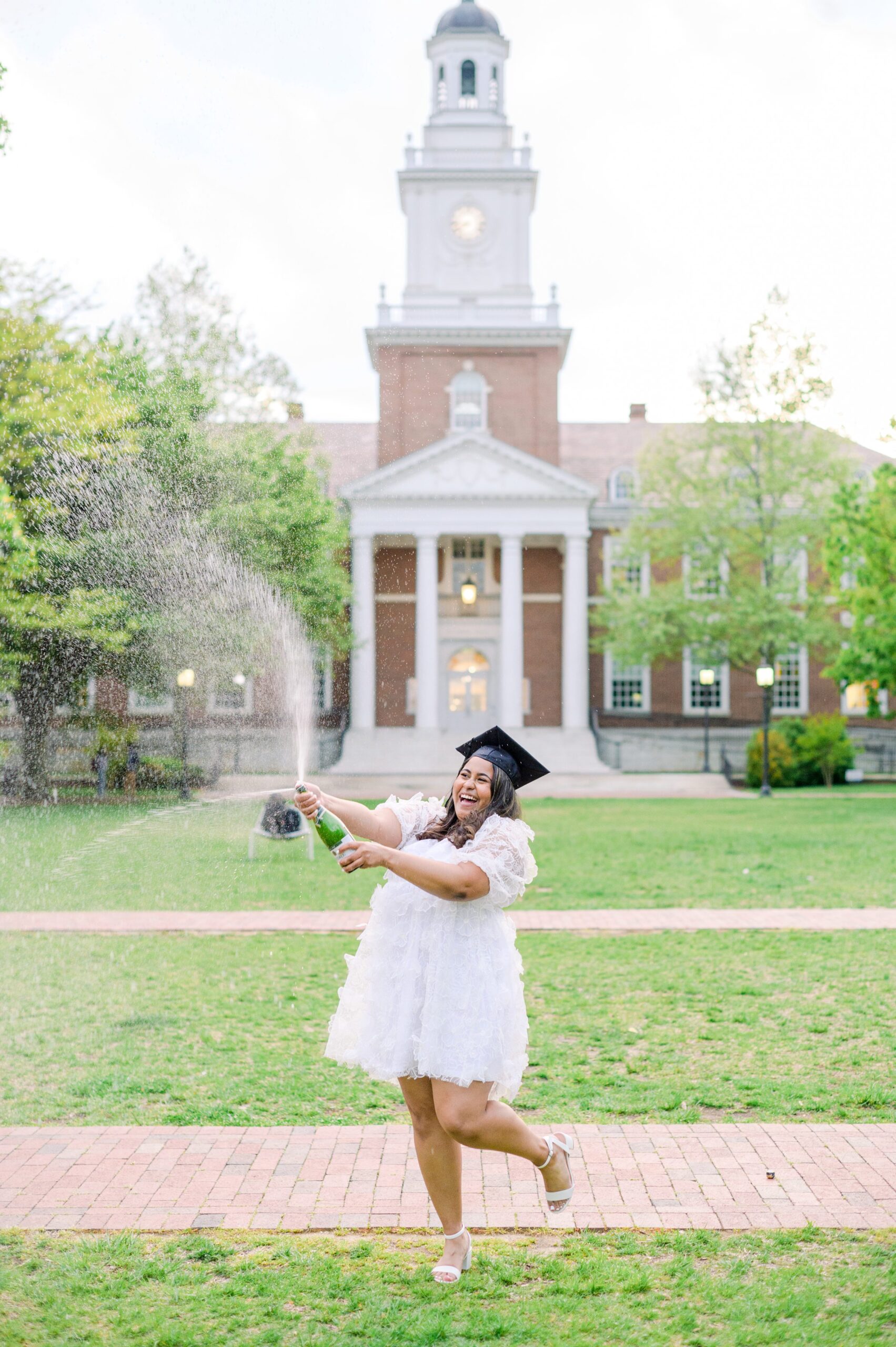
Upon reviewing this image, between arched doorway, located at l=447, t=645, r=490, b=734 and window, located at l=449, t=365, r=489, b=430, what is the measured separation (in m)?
8.33

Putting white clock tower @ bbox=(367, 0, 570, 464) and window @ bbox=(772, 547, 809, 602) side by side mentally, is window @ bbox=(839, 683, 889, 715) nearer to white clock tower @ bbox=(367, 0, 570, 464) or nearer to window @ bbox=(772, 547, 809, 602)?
window @ bbox=(772, 547, 809, 602)

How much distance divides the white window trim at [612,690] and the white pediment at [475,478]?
289 inches

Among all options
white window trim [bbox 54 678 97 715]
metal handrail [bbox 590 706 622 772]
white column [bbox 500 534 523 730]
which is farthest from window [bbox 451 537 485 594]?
white window trim [bbox 54 678 97 715]

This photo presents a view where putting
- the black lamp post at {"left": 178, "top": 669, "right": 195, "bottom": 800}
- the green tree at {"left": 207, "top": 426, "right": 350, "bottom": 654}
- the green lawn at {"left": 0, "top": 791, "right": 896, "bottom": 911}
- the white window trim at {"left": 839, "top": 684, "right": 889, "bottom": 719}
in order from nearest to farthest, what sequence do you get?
the green lawn at {"left": 0, "top": 791, "right": 896, "bottom": 911}
the green tree at {"left": 207, "top": 426, "right": 350, "bottom": 654}
the black lamp post at {"left": 178, "top": 669, "right": 195, "bottom": 800}
the white window trim at {"left": 839, "top": 684, "right": 889, "bottom": 719}

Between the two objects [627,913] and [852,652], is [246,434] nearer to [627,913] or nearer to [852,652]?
[627,913]

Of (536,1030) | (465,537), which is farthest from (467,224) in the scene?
(536,1030)

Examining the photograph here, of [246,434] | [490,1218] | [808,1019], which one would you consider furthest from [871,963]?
[246,434]

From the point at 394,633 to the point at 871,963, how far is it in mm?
35068

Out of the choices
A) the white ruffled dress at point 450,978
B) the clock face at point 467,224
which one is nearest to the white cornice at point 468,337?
the clock face at point 467,224

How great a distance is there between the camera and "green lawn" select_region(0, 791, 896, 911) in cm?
1300

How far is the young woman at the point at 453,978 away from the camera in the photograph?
4.06 m

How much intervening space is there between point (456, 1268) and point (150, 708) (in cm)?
2770

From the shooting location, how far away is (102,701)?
28.5 meters

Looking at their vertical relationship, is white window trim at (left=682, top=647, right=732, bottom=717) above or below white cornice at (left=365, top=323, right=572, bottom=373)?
below
